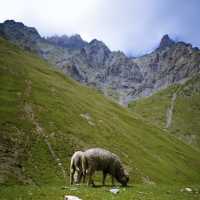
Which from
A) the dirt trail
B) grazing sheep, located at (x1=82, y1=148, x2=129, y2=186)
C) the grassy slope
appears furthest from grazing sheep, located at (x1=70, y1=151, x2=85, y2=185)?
the dirt trail

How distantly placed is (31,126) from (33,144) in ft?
25.9

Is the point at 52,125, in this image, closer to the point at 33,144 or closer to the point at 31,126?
the point at 31,126

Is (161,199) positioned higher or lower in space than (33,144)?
lower

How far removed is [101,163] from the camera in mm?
30734

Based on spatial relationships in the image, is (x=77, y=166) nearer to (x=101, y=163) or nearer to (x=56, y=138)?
(x=101, y=163)

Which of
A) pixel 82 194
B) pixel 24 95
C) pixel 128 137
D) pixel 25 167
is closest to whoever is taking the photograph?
pixel 82 194

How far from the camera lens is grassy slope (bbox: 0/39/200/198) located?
5291 centimetres

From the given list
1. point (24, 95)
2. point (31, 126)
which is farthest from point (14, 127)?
point (24, 95)

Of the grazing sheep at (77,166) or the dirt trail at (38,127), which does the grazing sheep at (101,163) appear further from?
the dirt trail at (38,127)

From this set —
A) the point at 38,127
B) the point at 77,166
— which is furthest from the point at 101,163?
the point at 38,127

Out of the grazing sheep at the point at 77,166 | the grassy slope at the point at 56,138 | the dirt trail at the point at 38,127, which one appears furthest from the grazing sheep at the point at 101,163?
the dirt trail at the point at 38,127

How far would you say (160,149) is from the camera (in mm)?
105062

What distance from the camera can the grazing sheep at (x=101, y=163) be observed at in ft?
99.9

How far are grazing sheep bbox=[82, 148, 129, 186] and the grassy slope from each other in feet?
57.2
